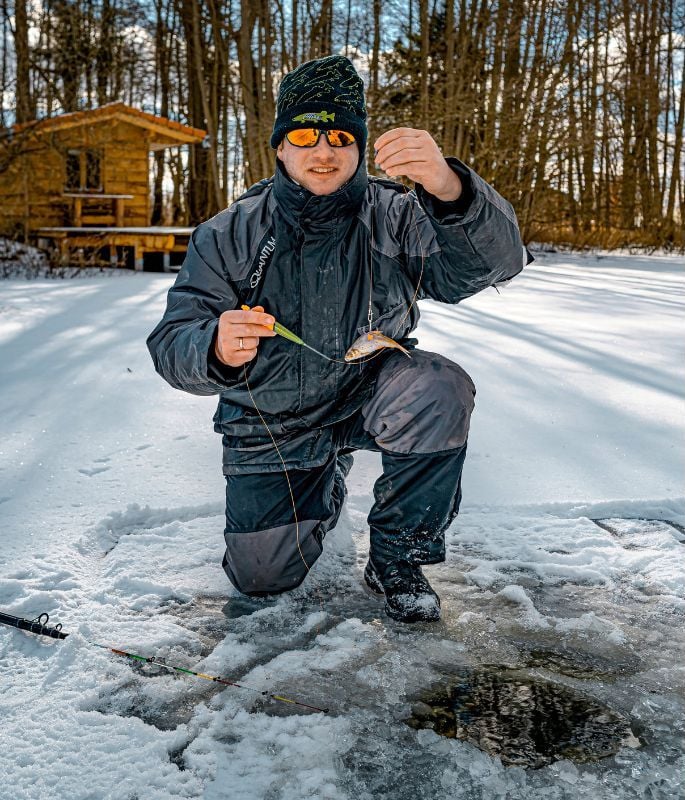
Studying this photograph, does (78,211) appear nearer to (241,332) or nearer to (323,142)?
(323,142)

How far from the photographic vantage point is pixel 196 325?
1887 millimetres

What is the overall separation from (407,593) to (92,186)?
13.0 metres

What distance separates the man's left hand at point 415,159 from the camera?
1.74 meters

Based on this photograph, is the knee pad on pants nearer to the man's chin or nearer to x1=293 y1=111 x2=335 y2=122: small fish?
the man's chin

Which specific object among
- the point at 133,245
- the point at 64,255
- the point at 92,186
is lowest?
the point at 64,255

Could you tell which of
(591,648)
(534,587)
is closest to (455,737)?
(591,648)

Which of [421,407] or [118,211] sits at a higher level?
[118,211]

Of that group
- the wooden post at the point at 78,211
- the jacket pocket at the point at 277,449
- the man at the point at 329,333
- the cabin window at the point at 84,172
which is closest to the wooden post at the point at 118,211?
the cabin window at the point at 84,172

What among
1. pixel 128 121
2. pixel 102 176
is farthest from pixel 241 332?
pixel 102 176

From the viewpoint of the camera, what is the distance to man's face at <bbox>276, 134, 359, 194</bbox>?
2.01 meters

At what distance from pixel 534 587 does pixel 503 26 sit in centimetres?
1528

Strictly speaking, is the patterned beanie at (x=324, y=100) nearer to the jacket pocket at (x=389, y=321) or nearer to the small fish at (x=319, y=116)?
the small fish at (x=319, y=116)

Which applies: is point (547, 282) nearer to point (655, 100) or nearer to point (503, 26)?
point (503, 26)

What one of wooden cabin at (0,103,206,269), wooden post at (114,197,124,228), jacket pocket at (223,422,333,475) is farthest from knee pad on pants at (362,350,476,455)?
wooden post at (114,197,124,228)
